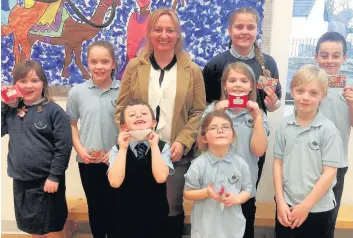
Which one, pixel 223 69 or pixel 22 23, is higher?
pixel 22 23

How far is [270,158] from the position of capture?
109 inches

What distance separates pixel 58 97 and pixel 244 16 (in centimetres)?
150

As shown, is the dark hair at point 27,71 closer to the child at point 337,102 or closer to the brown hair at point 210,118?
the brown hair at point 210,118

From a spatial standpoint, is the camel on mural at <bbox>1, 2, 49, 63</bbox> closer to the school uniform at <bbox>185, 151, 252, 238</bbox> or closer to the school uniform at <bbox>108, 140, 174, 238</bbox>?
the school uniform at <bbox>108, 140, 174, 238</bbox>

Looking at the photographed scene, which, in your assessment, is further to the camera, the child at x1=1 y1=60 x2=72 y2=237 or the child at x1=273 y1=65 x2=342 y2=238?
the child at x1=1 y1=60 x2=72 y2=237

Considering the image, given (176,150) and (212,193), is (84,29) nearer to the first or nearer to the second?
(176,150)

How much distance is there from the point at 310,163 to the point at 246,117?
398 millimetres

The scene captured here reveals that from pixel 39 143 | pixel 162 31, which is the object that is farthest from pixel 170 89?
pixel 39 143

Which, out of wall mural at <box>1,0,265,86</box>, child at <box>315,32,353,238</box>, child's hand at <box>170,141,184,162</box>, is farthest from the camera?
wall mural at <box>1,0,265,86</box>

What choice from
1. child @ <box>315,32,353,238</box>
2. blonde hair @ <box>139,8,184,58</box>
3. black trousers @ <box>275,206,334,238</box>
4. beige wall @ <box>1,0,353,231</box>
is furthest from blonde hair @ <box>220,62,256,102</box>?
beige wall @ <box>1,0,353,231</box>

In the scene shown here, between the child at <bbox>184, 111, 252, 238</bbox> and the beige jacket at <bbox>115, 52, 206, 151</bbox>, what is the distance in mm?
220

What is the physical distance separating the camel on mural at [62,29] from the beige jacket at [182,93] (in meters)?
0.74

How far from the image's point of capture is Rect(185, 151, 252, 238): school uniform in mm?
1808

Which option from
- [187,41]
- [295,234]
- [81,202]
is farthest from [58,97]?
[295,234]
